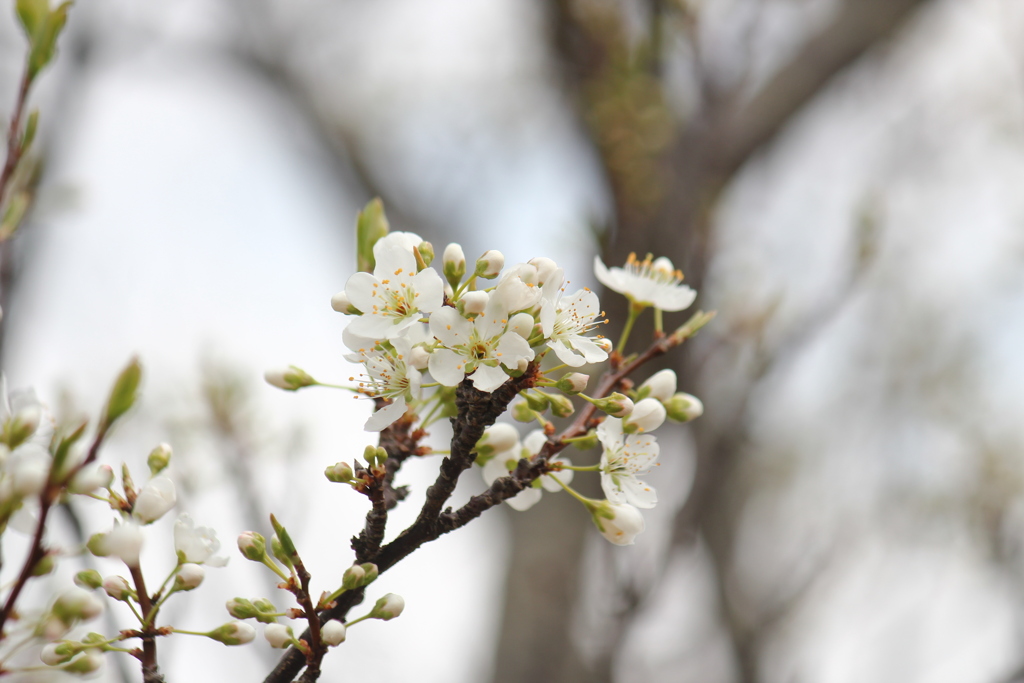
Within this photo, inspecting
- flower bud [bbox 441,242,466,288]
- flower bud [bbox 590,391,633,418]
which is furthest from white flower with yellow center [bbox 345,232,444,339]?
flower bud [bbox 590,391,633,418]

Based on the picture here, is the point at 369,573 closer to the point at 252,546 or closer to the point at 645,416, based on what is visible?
the point at 252,546

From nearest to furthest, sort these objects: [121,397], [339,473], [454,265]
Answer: [121,397] → [339,473] → [454,265]

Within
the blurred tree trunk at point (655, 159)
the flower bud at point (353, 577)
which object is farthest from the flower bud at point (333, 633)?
the blurred tree trunk at point (655, 159)

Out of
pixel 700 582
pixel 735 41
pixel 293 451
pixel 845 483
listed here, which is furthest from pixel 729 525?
pixel 293 451

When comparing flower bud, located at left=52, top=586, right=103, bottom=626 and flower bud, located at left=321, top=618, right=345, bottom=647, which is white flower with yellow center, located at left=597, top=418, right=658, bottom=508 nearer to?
flower bud, located at left=321, top=618, right=345, bottom=647

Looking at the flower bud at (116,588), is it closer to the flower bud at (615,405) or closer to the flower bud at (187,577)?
the flower bud at (187,577)

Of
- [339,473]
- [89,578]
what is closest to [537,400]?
[339,473]
